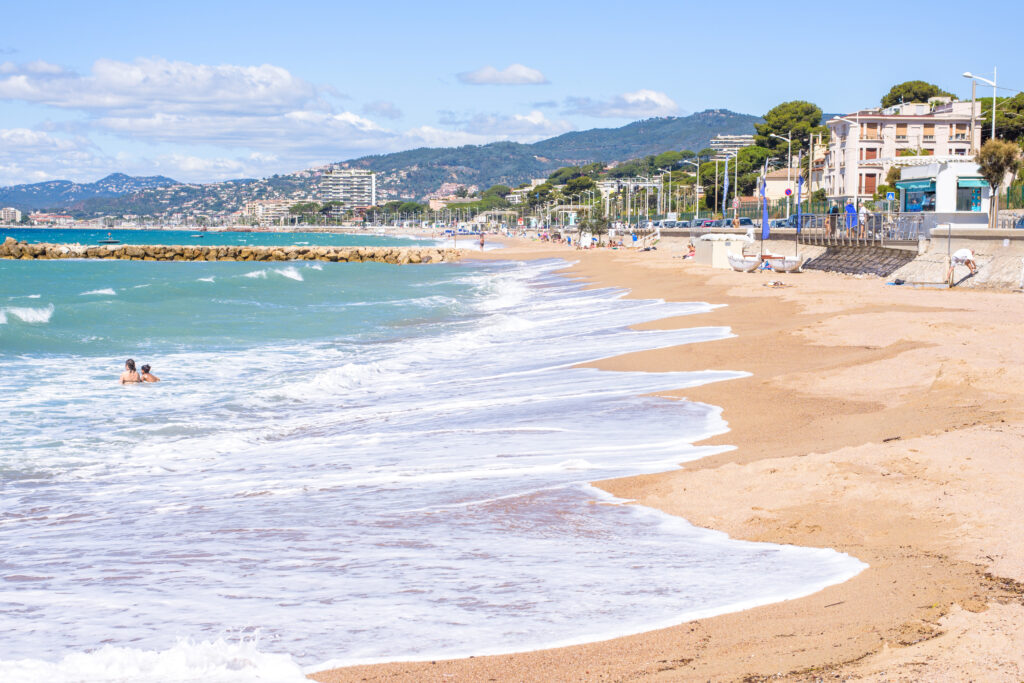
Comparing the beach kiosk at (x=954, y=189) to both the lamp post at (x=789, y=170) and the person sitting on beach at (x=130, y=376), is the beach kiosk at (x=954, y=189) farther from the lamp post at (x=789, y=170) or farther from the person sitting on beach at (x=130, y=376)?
the person sitting on beach at (x=130, y=376)

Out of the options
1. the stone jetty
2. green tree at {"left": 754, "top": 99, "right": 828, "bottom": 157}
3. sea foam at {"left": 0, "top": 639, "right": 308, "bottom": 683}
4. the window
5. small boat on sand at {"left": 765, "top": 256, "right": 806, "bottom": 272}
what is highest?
green tree at {"left": 754, "top": 99, "right": 828, "bottom": 157}

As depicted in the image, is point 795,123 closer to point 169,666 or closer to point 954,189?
point 954,189

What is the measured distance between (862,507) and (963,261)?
24212 mm

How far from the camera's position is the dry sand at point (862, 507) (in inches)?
167

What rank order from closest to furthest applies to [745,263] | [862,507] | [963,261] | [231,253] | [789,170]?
[862,507], [963,261], [745,263], [789,170], [231,253]

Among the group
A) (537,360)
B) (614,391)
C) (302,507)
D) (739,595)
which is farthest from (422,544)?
(537,360)

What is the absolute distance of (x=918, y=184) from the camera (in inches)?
1592

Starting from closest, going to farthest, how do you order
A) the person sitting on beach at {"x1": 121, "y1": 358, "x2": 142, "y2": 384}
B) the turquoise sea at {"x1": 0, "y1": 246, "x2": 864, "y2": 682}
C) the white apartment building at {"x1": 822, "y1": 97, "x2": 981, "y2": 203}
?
the turquoise sea at {"x1": 0, "y1": 246, "x2": 864, "y2": 682}, the person sitting on beach at {"x1": 121, "y1": 358, "x2": 142, "y2": 384}, the white apartment building at {"x1": 822, "y1": 97, "x2": 981, "y2": 203}

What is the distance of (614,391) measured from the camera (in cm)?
1273

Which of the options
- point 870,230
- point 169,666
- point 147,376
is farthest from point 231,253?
point 169,666

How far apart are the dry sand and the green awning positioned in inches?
1063

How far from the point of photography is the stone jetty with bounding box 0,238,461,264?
8750 cm

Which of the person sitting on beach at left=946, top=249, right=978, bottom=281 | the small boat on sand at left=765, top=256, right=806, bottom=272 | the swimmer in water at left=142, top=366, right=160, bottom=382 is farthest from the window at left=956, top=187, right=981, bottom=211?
the swimmer in water at left=142, top=366, right=160, bottom=382

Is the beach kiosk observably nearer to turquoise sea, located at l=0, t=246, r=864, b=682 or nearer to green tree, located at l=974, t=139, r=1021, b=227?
green tree, located at l=974, t=139, r=1021, b=227
